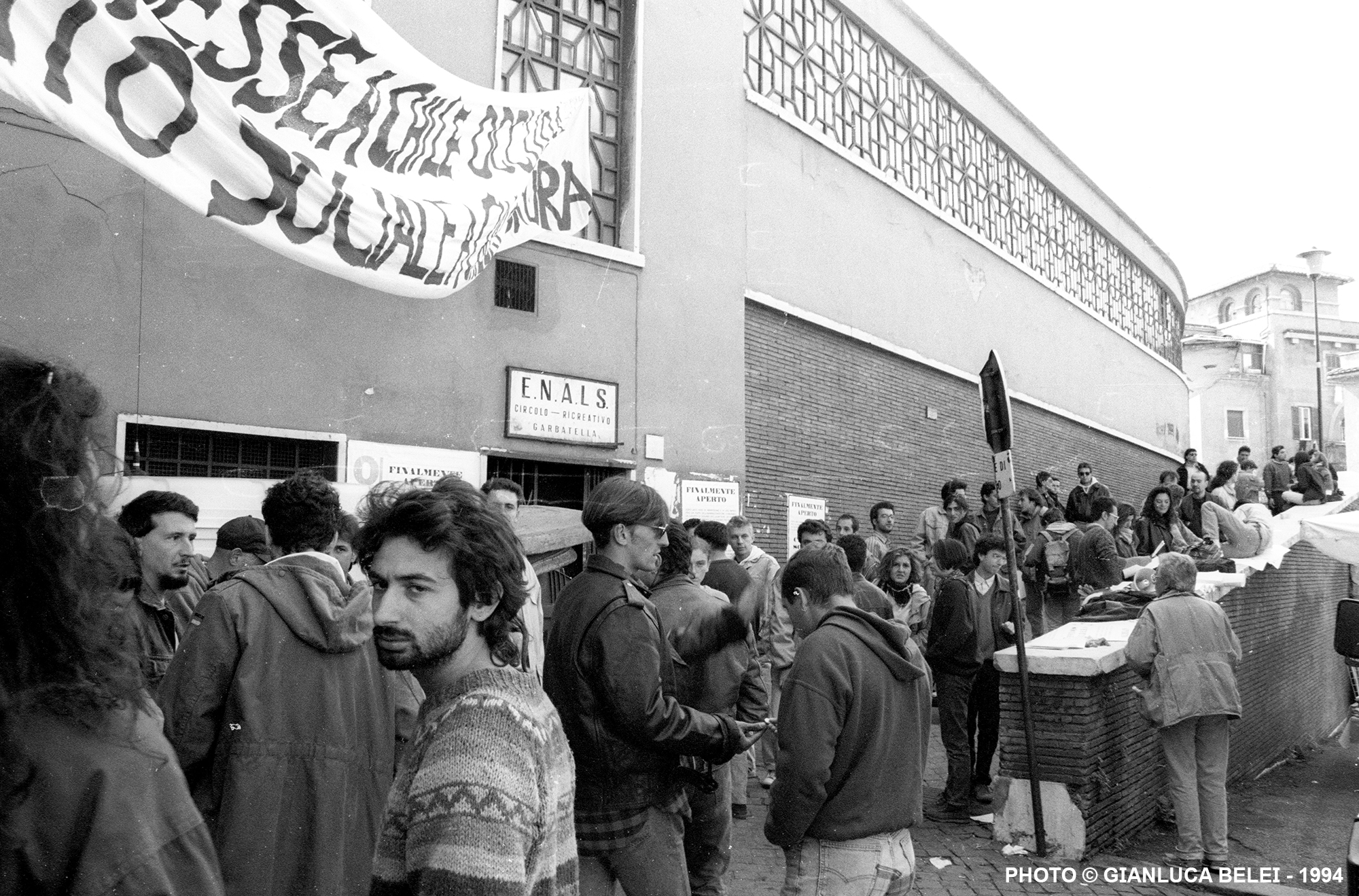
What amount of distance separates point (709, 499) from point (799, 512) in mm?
2185

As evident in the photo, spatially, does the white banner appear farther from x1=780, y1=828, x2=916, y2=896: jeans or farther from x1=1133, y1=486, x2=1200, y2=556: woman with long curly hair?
x1=1133, y1=486, x2=1200, y2=556: woman with long curly hair

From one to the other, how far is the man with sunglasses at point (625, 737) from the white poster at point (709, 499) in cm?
902

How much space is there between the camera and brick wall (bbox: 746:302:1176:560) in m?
14.5

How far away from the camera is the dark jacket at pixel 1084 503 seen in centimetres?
1481

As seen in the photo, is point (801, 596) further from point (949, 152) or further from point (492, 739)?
point (949, 152)

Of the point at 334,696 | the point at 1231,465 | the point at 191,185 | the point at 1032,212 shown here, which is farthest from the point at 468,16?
the point at 1032,212

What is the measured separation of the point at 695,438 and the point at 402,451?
411 centimetres

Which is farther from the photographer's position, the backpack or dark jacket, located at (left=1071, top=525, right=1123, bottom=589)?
the backpack

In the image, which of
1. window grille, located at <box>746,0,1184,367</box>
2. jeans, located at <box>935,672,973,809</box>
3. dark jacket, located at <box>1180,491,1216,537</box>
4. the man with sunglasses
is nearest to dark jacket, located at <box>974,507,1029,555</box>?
dark jacket, located at <box>1180,491,1216,537</box>

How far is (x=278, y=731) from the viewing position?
3160mm

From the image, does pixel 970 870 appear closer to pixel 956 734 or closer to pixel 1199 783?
pixel 956 734

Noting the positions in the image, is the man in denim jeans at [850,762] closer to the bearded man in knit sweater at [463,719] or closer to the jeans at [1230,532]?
the bearded man in knit sweater at [463,719]

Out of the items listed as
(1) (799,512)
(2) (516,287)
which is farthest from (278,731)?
(1) (799,512)

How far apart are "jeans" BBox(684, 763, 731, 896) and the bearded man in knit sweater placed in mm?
2557
